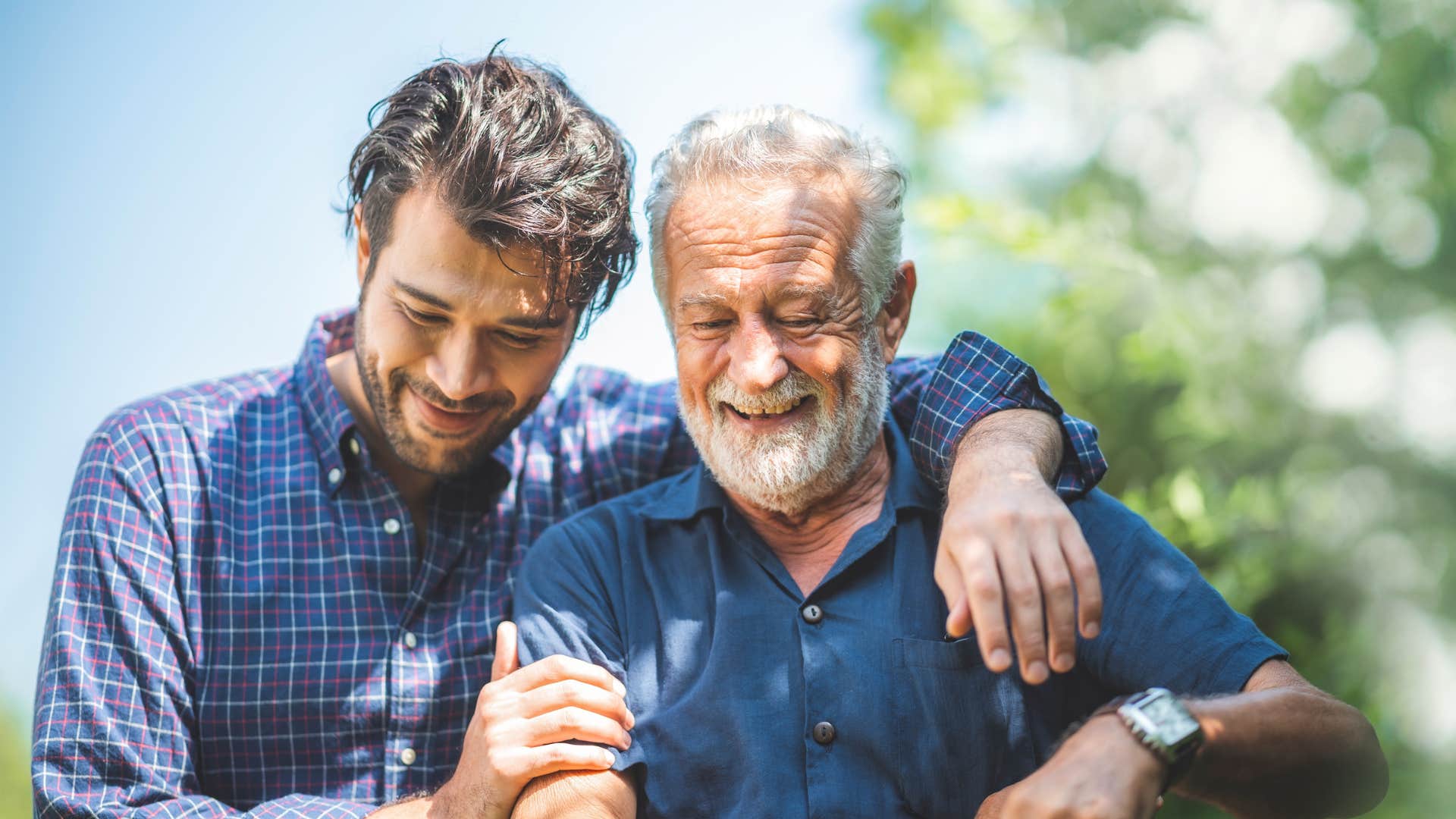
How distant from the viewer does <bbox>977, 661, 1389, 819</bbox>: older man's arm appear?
1.74 meters

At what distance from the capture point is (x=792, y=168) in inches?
100

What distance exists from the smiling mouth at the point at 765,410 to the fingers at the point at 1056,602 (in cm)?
80

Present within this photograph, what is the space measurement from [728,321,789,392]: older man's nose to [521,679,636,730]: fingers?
0.72m

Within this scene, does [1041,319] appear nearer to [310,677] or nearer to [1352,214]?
[1352,214]

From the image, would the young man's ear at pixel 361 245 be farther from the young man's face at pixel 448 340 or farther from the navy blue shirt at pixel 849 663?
the navy blue shirt at pixel 849 663

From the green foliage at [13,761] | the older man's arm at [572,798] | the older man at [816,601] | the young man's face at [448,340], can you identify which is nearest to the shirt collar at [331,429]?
the young man's face at [448,340]

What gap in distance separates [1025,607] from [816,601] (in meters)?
0.68

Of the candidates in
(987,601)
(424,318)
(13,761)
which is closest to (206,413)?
(424,318)

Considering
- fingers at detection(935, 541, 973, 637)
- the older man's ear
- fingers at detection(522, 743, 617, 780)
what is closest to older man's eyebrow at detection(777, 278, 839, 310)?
the older man's ear

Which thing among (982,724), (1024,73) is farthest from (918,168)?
(982,724)

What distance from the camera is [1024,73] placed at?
169 inches

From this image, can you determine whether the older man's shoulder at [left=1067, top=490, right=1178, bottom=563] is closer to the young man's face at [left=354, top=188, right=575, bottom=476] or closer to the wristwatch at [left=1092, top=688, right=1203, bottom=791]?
the wristwatch at [left=1092, top=688, right=1203, bottom=791]

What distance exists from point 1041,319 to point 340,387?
2395mm

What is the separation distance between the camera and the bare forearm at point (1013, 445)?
7.17ft
